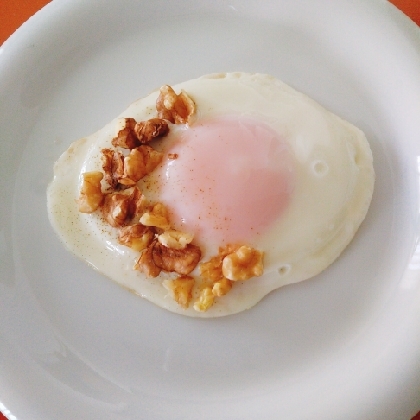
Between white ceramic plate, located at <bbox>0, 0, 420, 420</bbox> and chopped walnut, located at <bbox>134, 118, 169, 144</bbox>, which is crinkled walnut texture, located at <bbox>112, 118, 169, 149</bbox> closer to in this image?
chopped walnut, located at <bbox>134, 118, 169, 144</bbox>

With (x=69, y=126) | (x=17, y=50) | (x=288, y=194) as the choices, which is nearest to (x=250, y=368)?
(x=288, y=194)

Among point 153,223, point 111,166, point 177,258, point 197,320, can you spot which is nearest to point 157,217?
point 153,223

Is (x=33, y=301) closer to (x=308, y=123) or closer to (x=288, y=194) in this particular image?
(x=288, y=194)

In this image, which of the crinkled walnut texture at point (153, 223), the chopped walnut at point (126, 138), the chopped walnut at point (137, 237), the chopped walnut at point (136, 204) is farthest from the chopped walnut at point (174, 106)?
the chopped walnut at point (137, 237)

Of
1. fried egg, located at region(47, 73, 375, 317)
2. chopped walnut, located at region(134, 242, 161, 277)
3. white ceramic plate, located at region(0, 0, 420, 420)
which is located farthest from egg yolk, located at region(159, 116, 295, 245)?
white ceramic plate, located at region(0, 0, 420, 420)

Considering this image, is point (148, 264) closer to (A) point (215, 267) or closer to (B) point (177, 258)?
(B) point (177, 258)

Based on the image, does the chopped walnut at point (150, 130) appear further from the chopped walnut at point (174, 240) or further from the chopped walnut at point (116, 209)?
the chopped walnut at point (174, 240)

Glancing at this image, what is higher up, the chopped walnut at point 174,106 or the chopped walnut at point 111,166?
the chopped walnut at point 174,106
